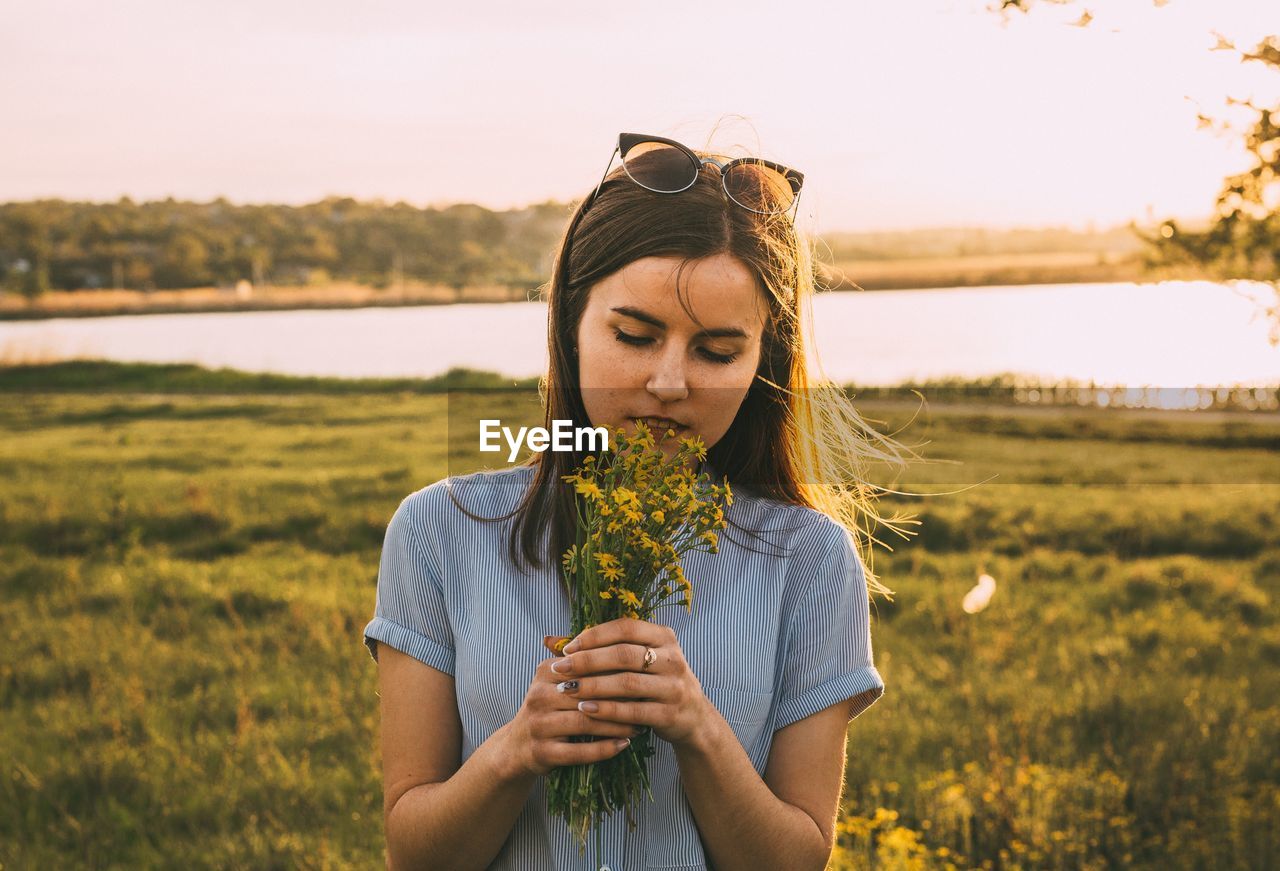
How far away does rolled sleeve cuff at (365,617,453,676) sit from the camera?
1983 mm

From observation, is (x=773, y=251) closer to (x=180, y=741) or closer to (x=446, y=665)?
(x=446, y=665)

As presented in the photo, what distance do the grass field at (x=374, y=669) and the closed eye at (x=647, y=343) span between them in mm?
968

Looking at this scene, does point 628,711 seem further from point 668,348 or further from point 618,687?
point 668,348

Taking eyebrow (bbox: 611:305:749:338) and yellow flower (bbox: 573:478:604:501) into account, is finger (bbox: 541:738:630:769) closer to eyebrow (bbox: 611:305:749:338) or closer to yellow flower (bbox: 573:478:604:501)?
yellow flower (bbox: 573:478:604:501)

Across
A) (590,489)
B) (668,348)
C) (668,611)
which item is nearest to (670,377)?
(668,348)

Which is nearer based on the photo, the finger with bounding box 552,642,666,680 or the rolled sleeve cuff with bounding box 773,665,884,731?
the finger with bounding box 552,642,666,680

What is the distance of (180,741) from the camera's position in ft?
18.8

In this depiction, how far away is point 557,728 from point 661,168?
106 cm

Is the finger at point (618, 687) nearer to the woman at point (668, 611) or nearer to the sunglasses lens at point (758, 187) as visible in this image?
the woman at point (668, 611)

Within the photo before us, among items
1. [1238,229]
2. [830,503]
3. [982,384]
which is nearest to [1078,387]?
[982,384]

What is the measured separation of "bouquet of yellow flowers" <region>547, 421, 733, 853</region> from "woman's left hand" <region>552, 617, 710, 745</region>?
6 cm

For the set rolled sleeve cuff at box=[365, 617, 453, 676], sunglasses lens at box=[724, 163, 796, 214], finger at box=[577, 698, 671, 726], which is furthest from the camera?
sunglasses lens at box=[724, 163, 796, 214]

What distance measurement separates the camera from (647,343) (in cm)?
191

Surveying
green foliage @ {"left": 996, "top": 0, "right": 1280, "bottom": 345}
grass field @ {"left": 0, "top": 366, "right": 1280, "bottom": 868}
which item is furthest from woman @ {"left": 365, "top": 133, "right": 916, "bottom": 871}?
green foliage @ {"left": 996, "top": 0, "right": 1280, "bottom": 345}
